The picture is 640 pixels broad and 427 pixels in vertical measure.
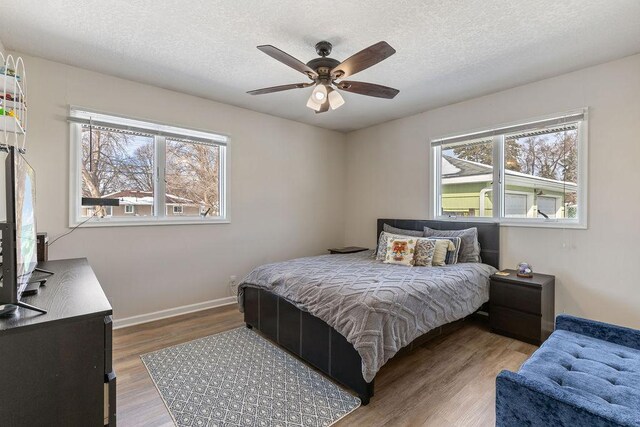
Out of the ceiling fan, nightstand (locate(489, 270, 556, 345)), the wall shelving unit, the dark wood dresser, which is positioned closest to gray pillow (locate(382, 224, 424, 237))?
nightstand (locate(489, 270, 556, 345))

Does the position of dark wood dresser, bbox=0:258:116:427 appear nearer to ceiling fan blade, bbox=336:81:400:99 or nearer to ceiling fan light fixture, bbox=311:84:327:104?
ceiling fan light fixture, bbox=311:84:327:104

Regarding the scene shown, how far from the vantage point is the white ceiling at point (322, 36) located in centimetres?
199

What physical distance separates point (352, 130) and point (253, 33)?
3001mm

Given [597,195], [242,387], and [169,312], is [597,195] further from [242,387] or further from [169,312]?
[169,312]

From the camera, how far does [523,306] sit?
9.17 ft

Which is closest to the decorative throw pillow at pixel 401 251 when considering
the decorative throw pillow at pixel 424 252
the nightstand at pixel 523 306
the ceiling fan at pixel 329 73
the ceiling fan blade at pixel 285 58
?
the decorative throw pillow at pixel 424 252

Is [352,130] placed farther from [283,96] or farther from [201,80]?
[201,80]

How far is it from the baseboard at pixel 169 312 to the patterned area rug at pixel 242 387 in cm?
85

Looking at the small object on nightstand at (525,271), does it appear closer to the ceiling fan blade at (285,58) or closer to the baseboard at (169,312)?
the ceiling fan blade at (285,58)

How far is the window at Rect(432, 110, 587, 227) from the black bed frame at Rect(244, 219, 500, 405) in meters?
0.33

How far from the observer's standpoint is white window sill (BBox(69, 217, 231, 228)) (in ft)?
9.61

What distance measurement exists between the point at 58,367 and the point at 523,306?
132 inches

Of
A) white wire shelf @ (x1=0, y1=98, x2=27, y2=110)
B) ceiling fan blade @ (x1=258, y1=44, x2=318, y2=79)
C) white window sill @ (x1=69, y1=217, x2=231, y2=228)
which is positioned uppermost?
ceiling fan blade @ (x1=258, y1=44, x2=318, y2=79)

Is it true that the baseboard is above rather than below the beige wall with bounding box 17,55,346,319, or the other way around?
below
